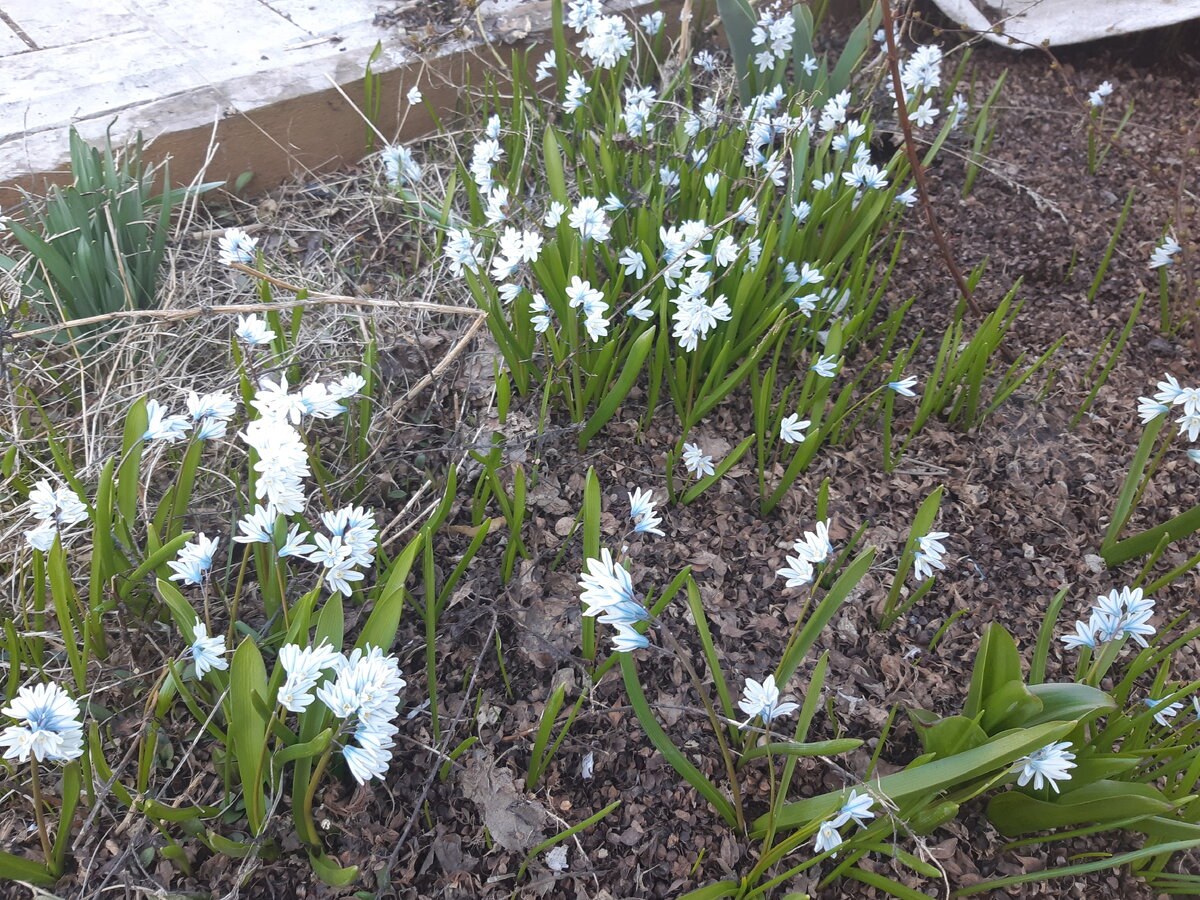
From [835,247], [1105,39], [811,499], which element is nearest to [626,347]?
[811,499]

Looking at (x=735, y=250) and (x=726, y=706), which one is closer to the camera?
(x=726, y=706)

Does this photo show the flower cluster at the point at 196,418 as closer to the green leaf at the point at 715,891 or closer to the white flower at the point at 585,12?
the green leaf at the point at 715,891

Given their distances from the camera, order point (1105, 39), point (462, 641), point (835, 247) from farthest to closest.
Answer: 1. point (1105, 39)
2. point (835, 247)
3. point (462, 641)

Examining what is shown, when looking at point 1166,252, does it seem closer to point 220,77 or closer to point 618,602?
point 618,602

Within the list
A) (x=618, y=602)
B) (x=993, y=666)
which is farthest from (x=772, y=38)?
(x=618, y=602)

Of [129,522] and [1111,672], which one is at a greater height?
[129,522]

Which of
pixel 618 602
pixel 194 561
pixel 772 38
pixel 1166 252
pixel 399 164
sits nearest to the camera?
pixel 618 602

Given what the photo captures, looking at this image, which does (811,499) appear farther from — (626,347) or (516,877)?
(516,877)

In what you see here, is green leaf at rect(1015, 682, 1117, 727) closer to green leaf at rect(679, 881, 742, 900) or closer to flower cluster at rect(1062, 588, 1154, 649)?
flower cluster at rect(1062, 588, 1154, 649)
